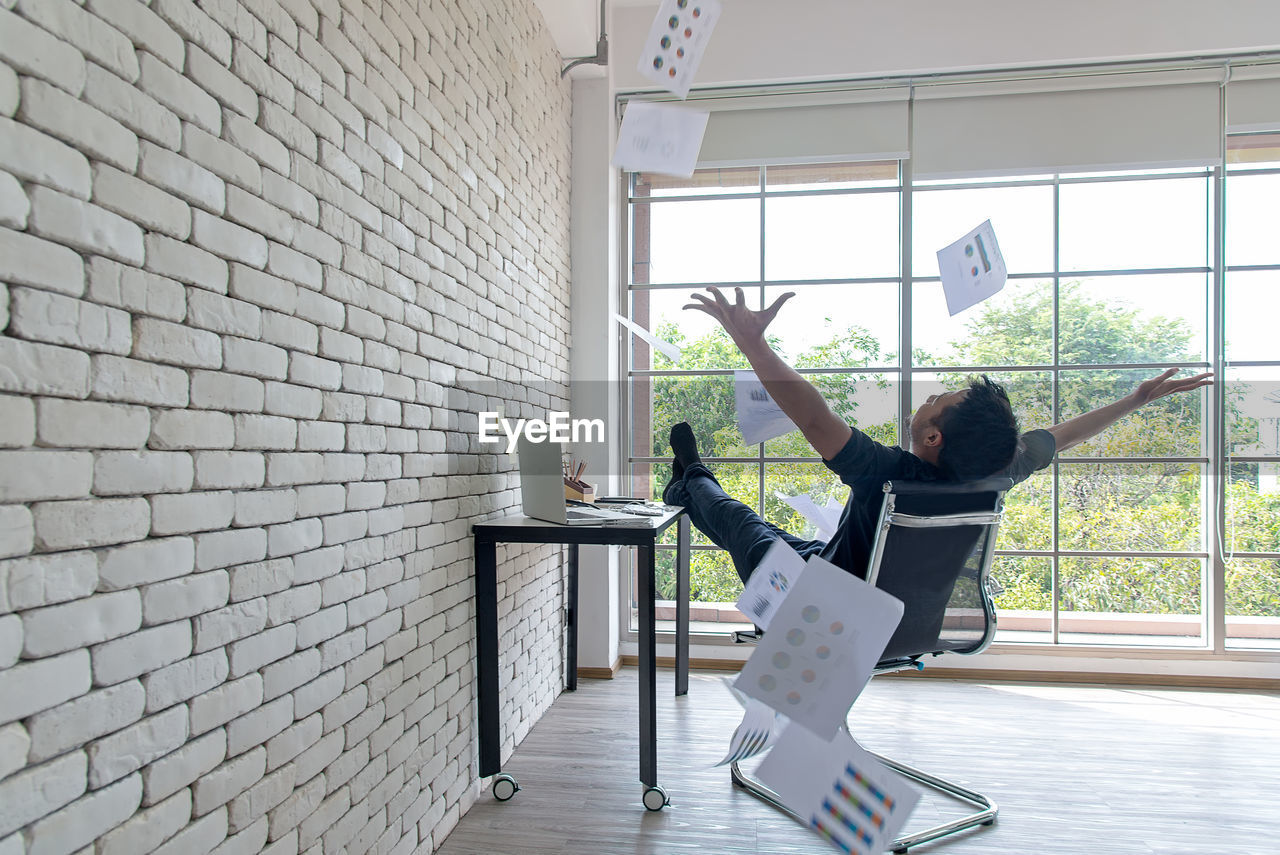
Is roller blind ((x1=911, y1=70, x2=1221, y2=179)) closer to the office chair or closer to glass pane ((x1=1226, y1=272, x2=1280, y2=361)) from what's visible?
glass pane ((x1=1226, y1=272, x2=1280, y2=361))

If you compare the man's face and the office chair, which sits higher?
the man's face

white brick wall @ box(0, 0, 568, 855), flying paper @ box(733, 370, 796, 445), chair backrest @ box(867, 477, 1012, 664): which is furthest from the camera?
flying paper @ box(733, 370, 796, 445)

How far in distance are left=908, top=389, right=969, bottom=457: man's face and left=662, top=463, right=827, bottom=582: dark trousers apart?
20.1 inches

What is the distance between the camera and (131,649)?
1.11m

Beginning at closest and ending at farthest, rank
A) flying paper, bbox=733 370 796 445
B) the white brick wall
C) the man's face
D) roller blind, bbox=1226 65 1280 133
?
the white brick wall
the man's face
flying paper, bbox=733 370 796 445
roller blind, bbox=1226 65 1280 133

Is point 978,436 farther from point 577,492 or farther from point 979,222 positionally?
point 979,222

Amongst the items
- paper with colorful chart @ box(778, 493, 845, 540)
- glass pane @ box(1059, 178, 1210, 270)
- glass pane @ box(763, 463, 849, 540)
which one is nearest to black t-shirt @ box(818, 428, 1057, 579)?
paper with colorful chart @ box(778, 493, 845, 540)

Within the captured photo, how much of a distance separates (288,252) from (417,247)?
0.60m

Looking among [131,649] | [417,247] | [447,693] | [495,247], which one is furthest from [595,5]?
[131,649]

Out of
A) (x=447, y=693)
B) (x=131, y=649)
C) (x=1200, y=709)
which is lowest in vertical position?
(x=1200, y=709)

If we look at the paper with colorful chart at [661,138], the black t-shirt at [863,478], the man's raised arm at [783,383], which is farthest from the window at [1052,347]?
the man's raised arm at [783,383]

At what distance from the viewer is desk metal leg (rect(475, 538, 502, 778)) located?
7.88 feet

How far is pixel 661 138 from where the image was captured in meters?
2.81

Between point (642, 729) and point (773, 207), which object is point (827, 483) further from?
point (642, 729)
